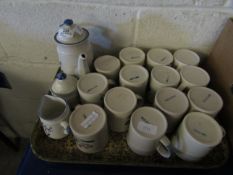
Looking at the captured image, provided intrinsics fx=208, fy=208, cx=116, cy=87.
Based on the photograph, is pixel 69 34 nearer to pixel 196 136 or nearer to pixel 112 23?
pixel 112 23

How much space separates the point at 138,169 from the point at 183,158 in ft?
0.43

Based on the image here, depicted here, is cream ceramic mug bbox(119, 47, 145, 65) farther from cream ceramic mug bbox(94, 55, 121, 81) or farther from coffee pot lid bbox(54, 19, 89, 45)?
coffee pot lid bbox(54, 19, 89, 45)

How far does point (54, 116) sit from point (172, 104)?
33cm

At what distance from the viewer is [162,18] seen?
66 centimetres

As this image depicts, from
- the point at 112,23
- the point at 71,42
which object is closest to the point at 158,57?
the point at 112,23

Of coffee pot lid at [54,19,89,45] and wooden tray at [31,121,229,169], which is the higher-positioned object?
coffee pot lid at [54,19,89,45]

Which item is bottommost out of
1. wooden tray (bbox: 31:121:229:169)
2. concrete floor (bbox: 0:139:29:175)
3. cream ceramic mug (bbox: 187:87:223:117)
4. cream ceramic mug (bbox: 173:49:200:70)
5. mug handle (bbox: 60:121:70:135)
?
concrete floor (bbox: 0:139:29:175)

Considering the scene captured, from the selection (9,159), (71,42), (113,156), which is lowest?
(9,159)

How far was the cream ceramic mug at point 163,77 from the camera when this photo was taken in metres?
0.61

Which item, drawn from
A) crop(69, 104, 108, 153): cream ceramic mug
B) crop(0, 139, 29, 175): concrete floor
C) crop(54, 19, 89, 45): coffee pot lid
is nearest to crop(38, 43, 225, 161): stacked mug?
crop(69, 104, 108, 153): cream ceramic mug

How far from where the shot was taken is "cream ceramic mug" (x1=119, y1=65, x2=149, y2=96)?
605mm

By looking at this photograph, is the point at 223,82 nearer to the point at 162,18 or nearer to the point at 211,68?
the point at 211,68

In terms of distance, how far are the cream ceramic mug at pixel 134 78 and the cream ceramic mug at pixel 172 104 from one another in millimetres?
56

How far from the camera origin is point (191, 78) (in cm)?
63
